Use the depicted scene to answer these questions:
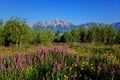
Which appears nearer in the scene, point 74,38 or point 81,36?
point 74,38

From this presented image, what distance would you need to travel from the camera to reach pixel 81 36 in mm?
95688

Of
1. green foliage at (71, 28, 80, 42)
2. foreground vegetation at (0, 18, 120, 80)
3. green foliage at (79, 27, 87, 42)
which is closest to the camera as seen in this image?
foreground vegetation at (0, 18, 120, 80)

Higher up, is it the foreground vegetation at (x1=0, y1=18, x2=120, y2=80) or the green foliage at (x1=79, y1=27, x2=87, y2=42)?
the green foliage at (x1=79, y1=27, x2=87, y2=42)

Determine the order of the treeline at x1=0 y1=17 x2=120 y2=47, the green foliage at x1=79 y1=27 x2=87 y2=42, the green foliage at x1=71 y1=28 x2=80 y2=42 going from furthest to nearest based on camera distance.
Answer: the green foliage at x1=79 y1=27 x2=87 y2=42, the green foliage at x1=71 y1=28 x2=80 y2=42, the treeline at x1=0 y1=17 x2=120 y2=47

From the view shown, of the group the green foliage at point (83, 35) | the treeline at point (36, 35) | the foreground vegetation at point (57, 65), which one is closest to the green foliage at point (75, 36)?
the treeline at point (36, 35)

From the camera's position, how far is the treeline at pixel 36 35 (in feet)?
126

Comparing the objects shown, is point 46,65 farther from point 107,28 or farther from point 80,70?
point 107,28

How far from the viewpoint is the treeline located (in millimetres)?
38375

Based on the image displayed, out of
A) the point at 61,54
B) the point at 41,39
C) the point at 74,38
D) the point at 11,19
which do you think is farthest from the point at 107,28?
the point at 61,54

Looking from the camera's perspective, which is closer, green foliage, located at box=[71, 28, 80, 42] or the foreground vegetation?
the foreground vegetation

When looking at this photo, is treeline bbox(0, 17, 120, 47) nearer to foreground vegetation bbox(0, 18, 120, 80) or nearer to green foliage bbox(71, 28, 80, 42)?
green foliage bbox(71, 28, 80, 42)

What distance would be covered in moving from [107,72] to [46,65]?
249 centimetres

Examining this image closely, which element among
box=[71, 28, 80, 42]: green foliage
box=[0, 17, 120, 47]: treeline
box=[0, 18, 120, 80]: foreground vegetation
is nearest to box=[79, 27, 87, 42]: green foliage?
box=[0, 17, 120, 47]: treeline

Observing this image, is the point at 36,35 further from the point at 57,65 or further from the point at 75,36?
the point at 57,65
